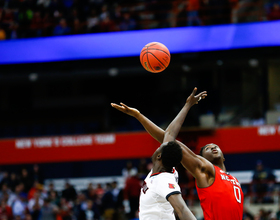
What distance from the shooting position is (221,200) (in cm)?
418

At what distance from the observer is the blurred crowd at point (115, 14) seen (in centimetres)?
1309

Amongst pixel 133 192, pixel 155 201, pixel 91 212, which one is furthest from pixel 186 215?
pixel 91 212

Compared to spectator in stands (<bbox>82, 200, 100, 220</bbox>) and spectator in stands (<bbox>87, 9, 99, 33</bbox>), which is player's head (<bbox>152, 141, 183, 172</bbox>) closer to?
spectator in stands (<bbox>82, 200, 100, 220</bbox>)

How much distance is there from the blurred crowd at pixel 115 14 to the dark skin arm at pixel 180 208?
1015 cm

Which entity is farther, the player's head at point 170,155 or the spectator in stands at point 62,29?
the spectator in stands at point 62,29

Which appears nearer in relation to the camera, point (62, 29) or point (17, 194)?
point (17, 194)

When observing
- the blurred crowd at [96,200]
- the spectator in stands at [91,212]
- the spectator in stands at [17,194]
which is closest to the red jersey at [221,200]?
the blurred crowd at [96,200]

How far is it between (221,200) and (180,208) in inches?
36.0

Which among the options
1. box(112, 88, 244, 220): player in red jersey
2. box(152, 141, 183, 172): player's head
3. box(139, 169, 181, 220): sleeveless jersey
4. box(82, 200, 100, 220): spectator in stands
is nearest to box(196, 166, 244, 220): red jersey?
box(112, 88, 244, 220): player in red jersey

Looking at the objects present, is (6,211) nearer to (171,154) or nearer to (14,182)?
(14,182)

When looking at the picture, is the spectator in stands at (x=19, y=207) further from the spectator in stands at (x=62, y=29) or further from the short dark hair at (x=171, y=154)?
the short dark hair at (x=171, y=154)

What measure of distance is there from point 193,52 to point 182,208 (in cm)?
1042

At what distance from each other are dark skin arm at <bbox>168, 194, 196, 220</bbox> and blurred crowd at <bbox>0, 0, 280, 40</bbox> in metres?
10.1

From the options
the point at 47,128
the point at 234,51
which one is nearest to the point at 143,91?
the point at 47,128
